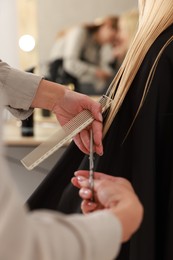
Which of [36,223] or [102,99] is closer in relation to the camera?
[36,223]

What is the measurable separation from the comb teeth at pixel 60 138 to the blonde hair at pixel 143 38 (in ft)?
0.10

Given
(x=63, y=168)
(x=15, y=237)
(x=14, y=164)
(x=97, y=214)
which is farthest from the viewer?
(x=14, y=164)

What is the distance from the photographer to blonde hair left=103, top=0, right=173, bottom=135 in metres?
1.09

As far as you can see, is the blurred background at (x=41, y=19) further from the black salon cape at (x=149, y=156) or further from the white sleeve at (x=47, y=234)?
the white sleeve at (x=47, y=234)

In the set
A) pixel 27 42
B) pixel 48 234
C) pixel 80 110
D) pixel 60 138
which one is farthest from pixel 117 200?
pixel 27 42

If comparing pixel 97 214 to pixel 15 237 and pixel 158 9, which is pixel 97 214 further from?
pixel 158 9

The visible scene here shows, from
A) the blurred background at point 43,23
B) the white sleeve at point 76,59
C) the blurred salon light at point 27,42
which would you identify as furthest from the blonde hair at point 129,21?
the blurred salon light at point 27,42

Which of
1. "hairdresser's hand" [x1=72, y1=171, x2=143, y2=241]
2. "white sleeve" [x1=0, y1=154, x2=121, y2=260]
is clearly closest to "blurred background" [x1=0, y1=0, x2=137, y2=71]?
"hairdresser's hand" [x1=72, y1=171, x2=143, y2=241]

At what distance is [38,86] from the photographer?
1.13 meters

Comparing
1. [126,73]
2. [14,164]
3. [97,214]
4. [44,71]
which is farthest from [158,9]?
[44,71]

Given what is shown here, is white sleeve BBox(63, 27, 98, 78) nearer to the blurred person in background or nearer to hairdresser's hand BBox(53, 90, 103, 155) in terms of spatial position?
the blurred person in background

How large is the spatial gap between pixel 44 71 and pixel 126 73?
9.44 feet

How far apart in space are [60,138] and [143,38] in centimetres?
31

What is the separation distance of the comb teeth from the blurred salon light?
10.9 feet
